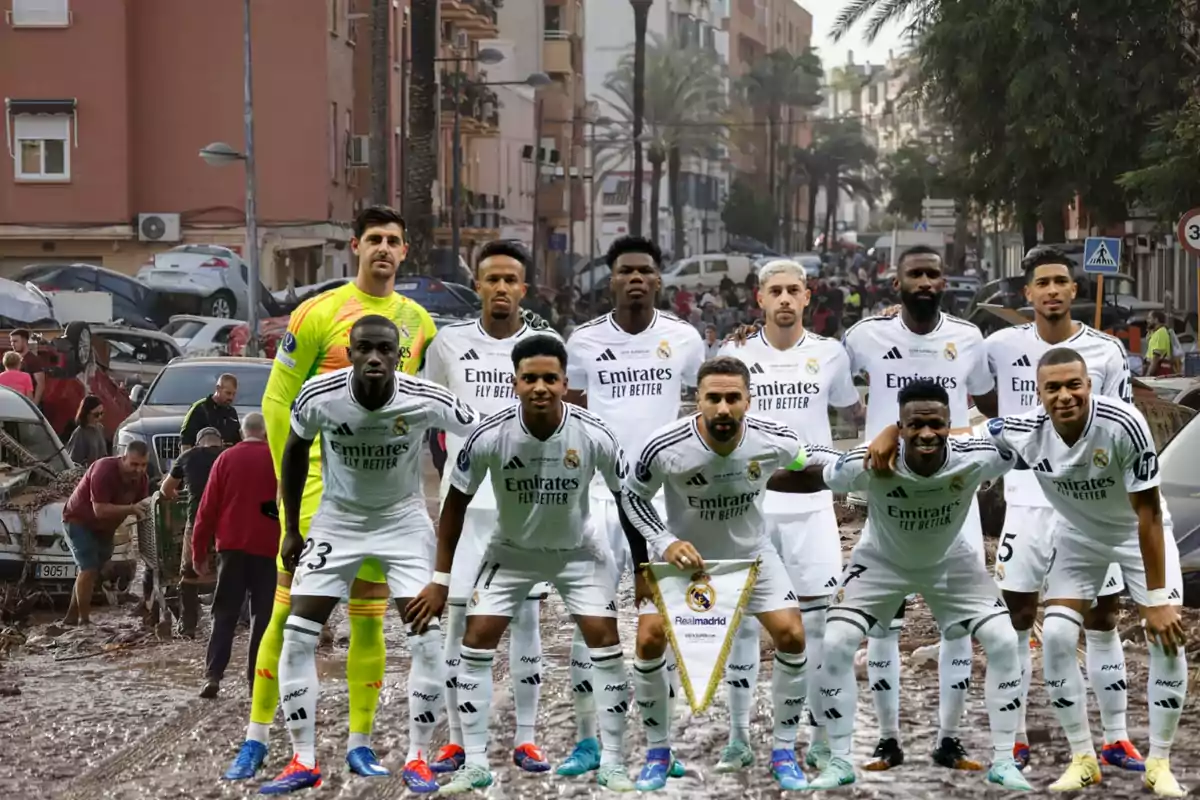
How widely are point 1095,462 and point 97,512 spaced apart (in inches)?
328

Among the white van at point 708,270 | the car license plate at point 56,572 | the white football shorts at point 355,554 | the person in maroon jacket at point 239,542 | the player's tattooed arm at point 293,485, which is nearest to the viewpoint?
the white football shorts at point 355,554

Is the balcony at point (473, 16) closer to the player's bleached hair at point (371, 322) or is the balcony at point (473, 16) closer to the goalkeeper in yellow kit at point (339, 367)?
the goalkeeper in yellow kit at point (339, 367)

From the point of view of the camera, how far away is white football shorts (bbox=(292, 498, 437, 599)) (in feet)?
31.3

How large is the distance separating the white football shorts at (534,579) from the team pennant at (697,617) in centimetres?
28

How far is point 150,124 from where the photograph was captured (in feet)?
167

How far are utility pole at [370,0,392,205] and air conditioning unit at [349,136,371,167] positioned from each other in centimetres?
1458

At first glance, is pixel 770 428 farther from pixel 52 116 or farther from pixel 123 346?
pixel 52 116

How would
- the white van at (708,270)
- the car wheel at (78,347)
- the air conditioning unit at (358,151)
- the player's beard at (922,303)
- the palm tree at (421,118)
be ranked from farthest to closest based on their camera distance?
the white van at (708,270) → the air conditioning unit at (358,151) → the palm tree at (421,118) → the car wheel at (78,347) → the player's beard at (922,303)

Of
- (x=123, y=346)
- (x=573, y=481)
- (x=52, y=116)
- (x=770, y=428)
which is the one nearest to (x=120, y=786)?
(x=573, y=481)

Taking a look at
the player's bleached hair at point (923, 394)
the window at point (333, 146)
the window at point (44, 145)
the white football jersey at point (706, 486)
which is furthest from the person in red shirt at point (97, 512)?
the window at point (333, 146)

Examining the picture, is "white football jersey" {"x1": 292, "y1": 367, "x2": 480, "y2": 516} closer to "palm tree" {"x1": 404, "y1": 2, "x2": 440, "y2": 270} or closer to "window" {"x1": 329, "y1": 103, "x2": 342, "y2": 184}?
"palm tree" {"x1": 404, "y1": 2, "x2": 440, "y2": 270}

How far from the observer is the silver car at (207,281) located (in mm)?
43281

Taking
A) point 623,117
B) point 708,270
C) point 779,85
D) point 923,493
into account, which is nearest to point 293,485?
point 923,493

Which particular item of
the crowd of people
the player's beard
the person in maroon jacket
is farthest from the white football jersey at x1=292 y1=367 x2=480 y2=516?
the person in maroon jacket
